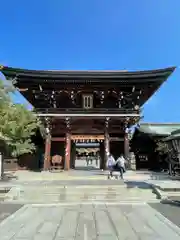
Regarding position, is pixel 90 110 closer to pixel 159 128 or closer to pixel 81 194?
pixel 159 128

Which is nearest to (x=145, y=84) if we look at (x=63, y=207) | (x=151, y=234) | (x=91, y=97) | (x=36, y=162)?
(x=91, y=97)

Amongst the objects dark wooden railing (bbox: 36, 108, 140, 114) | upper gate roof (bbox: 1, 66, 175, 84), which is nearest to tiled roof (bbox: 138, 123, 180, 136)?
dark wooden railing (bbox: 36, 108, 140, 114)

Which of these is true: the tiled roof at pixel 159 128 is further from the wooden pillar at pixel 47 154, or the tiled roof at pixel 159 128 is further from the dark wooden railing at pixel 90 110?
the wooden pillar at pixel 47 154

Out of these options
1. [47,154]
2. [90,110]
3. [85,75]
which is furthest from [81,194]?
[85,75]

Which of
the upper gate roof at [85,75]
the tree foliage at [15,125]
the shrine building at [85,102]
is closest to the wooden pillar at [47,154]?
the shrine building at [85,102]

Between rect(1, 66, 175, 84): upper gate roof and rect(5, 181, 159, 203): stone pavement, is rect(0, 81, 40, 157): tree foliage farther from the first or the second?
rect(1, 66, 175, 84): upper gate roof

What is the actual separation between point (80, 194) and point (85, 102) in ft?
46.2

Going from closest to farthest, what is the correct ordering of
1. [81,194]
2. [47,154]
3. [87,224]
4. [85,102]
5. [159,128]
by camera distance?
1. [87,224]
2. [81,194]
3. [47,154]
4. [85,102]
5. [159,128]

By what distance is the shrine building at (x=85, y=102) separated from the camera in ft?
79.3

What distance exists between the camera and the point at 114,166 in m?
18.5

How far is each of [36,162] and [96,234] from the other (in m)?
21.9

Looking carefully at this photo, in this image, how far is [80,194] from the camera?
12.1 metres

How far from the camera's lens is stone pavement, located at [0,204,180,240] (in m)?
6.07

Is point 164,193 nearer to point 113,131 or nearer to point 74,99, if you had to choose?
point 113,131
